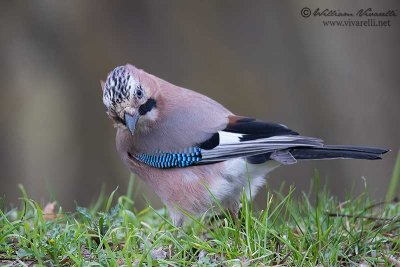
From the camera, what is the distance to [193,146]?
4.98 meters

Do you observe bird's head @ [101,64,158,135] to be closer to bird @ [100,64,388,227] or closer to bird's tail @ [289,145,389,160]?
bird @ [100,64,388,227]

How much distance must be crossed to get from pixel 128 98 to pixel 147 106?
300 millimetres

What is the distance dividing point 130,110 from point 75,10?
4.30m

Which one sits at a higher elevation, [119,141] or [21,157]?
[119,141]

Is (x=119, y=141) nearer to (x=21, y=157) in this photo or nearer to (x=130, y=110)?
(x=130, y=110)

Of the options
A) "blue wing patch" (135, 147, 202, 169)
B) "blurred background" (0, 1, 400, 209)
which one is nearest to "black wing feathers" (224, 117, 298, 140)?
"blue wing patch" (135, 147, 202, 169)

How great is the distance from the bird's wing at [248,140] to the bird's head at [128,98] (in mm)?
439

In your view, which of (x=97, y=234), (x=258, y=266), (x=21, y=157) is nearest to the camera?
(x=258, y=266)

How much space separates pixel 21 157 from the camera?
28.6 feet

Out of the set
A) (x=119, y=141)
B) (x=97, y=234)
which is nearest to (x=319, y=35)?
(x=119, y=141)

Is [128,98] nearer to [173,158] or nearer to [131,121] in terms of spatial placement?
[131,121]

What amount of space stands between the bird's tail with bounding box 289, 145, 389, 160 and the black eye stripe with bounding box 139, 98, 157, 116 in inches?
38.1

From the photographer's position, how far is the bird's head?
4734 mm

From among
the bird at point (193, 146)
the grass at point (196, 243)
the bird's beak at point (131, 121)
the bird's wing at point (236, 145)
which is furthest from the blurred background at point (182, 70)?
the grass at point (196, 243)
